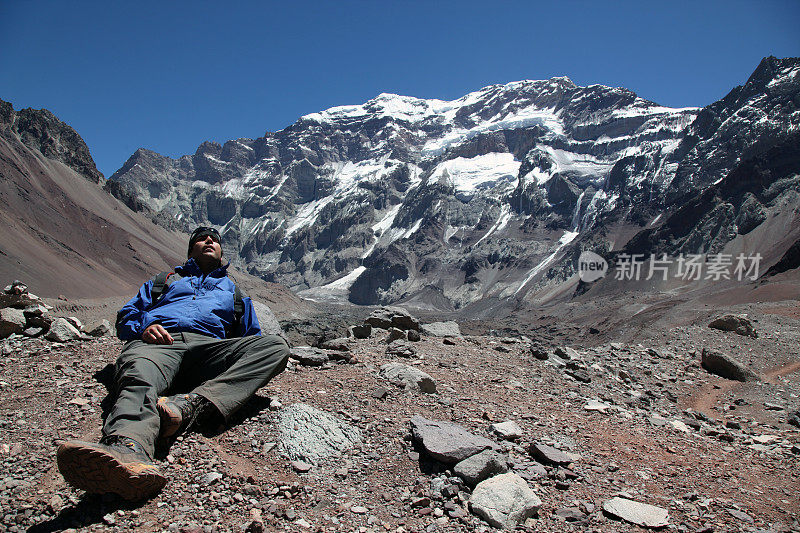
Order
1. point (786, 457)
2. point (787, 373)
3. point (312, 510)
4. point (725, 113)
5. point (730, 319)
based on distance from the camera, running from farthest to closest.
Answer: point (725, 113), point (730, 319), point (787, 373), point (786, 457), point (312, 510)

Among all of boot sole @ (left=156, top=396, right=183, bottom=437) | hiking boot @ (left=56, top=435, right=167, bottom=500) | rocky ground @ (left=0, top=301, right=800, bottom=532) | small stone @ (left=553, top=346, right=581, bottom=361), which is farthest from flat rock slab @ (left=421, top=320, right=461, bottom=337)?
hiking boot @ (left=56, top=435, right=167, bottom=500)

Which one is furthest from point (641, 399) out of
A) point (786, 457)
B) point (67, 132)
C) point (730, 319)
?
point (67, 132)

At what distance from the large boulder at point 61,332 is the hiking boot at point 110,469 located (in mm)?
4474

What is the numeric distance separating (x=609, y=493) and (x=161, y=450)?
160 inches

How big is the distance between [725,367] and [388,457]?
40.4 feet

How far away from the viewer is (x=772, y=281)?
6084 centimetres

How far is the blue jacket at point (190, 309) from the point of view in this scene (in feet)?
16.8

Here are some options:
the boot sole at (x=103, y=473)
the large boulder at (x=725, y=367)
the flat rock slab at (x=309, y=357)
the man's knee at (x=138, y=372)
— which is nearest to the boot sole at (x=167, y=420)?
the man's knee at (x=138, y=372)

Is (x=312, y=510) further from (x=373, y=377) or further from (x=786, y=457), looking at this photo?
(x=786, y=457)

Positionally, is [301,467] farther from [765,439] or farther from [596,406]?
[765,439]

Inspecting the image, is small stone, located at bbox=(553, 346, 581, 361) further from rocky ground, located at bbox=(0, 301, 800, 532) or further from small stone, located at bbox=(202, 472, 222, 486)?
small stone, located at bbox=(202, 472, 222, 486)

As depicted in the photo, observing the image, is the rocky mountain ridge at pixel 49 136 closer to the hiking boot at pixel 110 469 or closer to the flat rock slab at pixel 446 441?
the hiking boot at pixel 110 469

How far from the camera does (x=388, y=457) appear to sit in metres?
4.77
